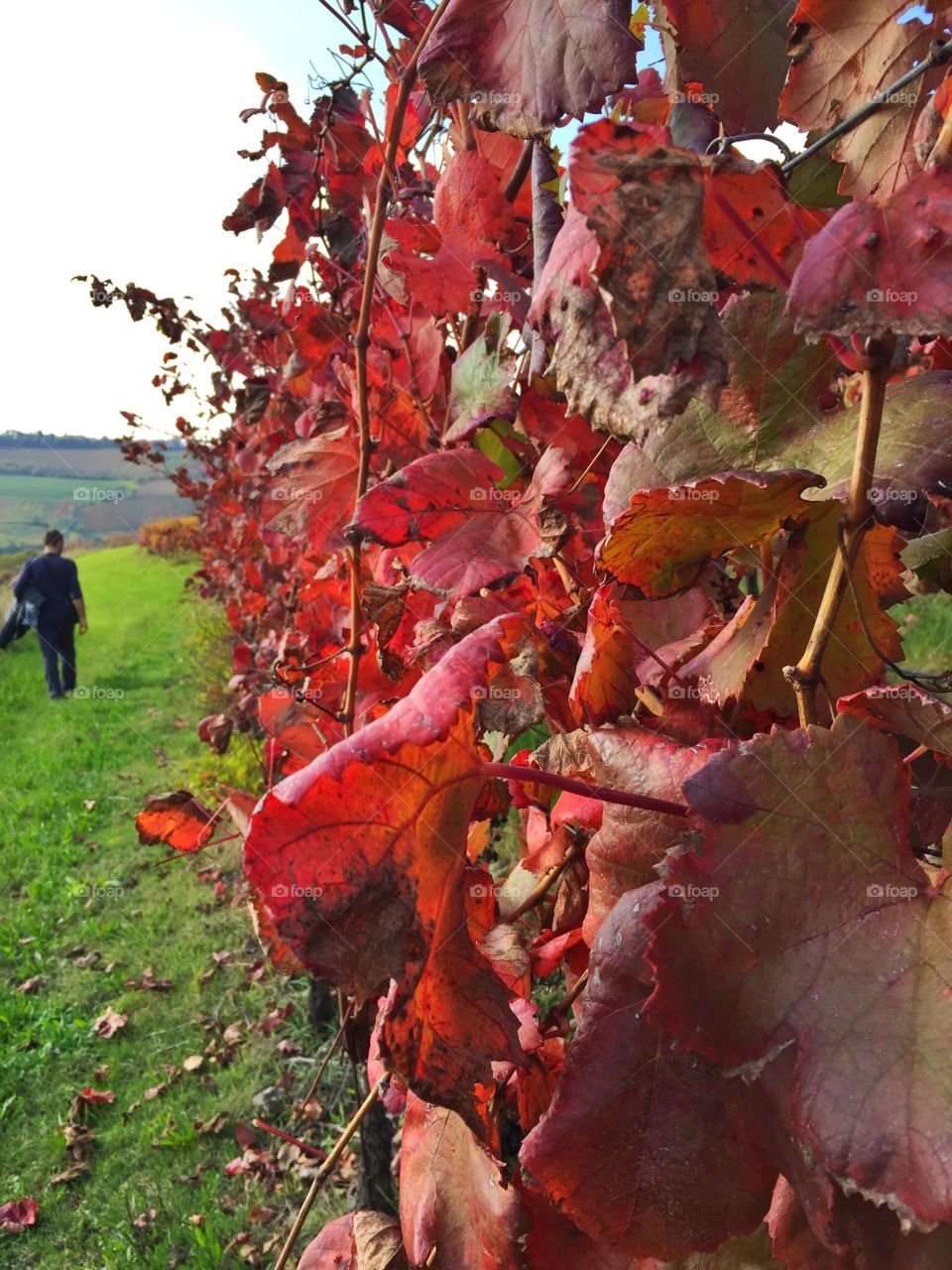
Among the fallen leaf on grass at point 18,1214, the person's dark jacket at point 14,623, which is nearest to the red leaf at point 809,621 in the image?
the fallen leaf on grass at point 18,1214

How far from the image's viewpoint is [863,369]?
1.77 feet

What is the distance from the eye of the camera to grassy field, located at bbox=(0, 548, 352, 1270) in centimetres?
299

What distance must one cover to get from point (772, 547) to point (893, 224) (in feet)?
0.85

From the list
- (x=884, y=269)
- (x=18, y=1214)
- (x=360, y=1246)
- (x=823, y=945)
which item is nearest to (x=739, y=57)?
(x=884, y=269)

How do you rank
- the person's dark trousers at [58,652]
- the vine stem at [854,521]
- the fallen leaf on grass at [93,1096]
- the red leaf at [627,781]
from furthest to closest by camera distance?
1. the person's dark trousers at [58,652]
2. the fallen leaf on grass at [93,1096]
3. the red leaf at [627,781]
4. the vine stem at [854,521]

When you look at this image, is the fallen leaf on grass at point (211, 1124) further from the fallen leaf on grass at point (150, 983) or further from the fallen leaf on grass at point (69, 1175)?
the fallen leaf on grass at point (150, 983)

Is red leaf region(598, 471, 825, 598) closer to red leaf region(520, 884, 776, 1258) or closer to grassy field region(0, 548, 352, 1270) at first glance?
red leaf region(520, 884, 776, 1258)

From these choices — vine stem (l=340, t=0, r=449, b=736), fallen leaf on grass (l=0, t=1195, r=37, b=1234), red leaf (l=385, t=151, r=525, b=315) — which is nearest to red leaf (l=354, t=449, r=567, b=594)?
vine stem (l=340, t=0, r=449, b=736)

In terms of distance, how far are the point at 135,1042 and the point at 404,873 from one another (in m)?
4.12

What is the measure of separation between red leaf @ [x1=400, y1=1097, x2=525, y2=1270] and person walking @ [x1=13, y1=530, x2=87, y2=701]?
10719mm

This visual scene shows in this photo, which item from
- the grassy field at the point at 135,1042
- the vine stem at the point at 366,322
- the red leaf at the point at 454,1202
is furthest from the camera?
the grassy field at the point at 135,1042

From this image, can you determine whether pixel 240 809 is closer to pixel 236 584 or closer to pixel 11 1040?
pixel 11 1040

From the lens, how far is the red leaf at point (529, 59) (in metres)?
0.61

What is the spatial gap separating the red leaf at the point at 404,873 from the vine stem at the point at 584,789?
0.02m
